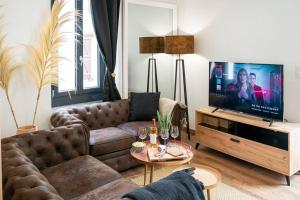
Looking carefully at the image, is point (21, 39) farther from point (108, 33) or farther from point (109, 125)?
point (109, 125)

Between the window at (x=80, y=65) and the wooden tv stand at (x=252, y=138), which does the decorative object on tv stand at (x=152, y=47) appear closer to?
the window at (x=80, y=65)

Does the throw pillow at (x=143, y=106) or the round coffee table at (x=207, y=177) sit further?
the throw pillow at (x=143, y=106)

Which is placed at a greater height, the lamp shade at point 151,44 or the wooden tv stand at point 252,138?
the lamp shade at point 151,44

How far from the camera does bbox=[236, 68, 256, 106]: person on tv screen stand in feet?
12.4

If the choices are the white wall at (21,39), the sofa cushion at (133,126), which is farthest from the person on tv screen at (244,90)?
the white wall at (21,39)

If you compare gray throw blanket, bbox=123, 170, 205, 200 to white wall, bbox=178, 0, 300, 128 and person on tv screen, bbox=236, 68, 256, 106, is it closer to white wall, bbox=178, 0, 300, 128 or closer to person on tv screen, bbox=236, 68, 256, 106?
person on tv screen, bbox=236, 68, 256, 106

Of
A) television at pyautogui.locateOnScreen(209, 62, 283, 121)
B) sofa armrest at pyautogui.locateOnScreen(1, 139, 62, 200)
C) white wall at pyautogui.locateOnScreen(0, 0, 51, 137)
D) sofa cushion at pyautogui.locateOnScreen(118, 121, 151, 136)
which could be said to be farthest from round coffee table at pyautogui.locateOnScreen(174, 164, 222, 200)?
white wall at pyautogui.locateOnScreen(0, 0, 51, 137)

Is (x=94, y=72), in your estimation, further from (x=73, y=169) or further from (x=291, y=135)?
(x=291, y=135)

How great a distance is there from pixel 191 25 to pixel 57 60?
8.15ft

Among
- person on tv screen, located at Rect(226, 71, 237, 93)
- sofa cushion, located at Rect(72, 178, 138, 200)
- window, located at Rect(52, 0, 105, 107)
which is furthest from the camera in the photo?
window, located at Rect(52, 0, 105, 107)

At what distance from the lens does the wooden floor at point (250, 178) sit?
123 inches

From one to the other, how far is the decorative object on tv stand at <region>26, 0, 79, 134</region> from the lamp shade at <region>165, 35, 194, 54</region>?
5.67ft

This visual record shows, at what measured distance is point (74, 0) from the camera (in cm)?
415

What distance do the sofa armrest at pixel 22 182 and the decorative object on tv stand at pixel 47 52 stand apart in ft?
4.81
